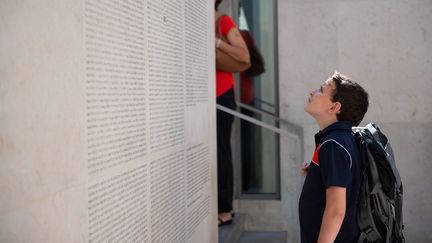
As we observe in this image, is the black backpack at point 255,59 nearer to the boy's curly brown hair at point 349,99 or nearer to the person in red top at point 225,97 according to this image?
the person in red top at point 225,97

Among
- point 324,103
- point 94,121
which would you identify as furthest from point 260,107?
point 94,121

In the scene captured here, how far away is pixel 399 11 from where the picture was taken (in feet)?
19.9

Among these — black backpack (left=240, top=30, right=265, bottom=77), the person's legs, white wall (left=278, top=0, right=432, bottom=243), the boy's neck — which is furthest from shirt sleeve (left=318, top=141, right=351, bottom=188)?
black backpack (left=240, top=30, right=265, bottom=77)

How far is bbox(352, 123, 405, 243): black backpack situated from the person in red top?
230cm

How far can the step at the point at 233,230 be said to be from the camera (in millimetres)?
5146

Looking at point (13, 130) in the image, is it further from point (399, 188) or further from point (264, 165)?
point (264, 165)

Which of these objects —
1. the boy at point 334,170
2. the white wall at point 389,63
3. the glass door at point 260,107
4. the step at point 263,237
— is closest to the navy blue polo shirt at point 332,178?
the boy at point 334,170

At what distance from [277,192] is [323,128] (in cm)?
352

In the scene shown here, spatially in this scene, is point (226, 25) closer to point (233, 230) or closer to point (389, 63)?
point (233, 230)

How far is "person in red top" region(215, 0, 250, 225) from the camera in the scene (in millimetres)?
5047

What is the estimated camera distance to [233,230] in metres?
5.45

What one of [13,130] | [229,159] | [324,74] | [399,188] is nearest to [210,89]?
[229,159]

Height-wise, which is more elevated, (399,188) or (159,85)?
(159,85)

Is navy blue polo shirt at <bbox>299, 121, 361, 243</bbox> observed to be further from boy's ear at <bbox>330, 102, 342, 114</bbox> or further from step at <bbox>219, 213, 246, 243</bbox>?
step at <bbox>219, 213, 246, 243</bbox>
